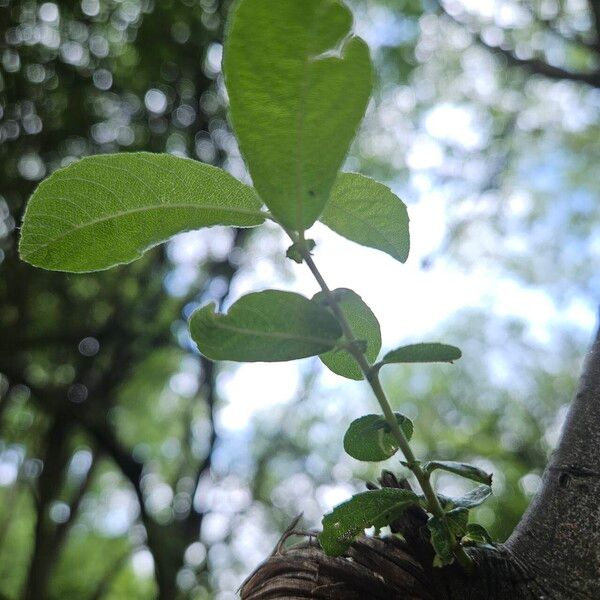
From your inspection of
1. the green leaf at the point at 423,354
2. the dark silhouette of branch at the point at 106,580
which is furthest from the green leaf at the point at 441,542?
the dark silhouette of branch at the point at 106,580

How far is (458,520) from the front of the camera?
0.44 meters

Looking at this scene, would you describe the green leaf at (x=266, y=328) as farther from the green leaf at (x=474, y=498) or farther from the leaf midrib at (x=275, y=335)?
the green leaf at (x=474, y=498)

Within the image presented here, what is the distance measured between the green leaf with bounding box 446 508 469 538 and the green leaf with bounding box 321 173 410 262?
0.17m

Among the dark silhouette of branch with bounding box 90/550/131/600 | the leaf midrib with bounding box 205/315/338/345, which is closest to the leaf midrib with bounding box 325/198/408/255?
the leaf midrib with bounding box 205/315/338/345

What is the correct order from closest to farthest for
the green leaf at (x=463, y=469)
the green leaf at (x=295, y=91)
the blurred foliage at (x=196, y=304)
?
the green leaf at (x=295, y=91), the green leaf at (x=463, y=469), the blurred foliage at (x=196, y=304)

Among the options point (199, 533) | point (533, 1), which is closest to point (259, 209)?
point (199, 533)

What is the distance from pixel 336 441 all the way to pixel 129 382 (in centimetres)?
166

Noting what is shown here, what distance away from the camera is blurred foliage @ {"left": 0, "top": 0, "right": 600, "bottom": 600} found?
11.8ft

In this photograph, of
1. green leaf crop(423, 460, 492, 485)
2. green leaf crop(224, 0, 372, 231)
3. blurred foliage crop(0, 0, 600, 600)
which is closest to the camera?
green leaf crop(224, 0, 372, 231)

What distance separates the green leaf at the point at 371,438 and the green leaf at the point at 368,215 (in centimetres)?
11

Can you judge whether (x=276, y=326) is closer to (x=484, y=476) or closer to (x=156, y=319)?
(x=484, y=476)

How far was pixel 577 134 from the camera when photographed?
5.64m

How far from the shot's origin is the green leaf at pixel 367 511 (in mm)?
451

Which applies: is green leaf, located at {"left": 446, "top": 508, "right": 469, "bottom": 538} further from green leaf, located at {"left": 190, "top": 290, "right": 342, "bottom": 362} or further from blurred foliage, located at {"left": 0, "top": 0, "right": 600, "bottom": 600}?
blurred foliage, located at {"left": 0, "top": 0, "right": 600, "bottom": 600}
